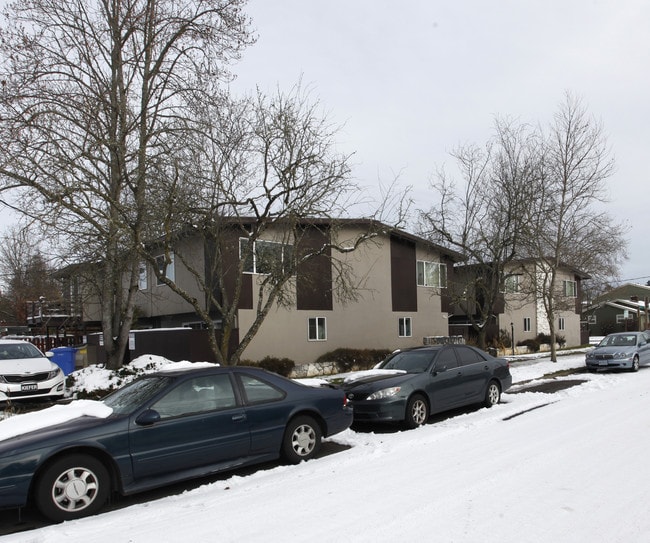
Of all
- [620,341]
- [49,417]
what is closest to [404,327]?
[620,341]

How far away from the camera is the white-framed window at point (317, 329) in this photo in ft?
73.3

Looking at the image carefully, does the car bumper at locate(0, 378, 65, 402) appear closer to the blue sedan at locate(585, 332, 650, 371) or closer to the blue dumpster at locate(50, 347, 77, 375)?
the blue dumpster at locate(50, 347, 77, 375)

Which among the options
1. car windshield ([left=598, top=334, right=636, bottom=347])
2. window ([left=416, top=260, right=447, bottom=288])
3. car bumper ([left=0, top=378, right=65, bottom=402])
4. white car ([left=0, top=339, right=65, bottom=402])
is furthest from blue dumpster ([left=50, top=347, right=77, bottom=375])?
car windshield ([left=598, top=334, right=636, bottom=347])

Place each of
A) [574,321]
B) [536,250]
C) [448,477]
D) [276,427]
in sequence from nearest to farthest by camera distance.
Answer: [448,477]
[276,427]
[536,250]
[574,321]

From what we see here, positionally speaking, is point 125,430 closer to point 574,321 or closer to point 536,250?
point 536,250

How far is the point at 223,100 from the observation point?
13.6 meters

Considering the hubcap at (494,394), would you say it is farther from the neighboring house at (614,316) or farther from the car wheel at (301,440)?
the neighboring house at (614,316)

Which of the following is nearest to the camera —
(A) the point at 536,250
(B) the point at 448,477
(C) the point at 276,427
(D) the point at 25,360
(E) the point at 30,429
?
(E) the point at 30,429

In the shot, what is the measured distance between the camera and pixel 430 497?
215 inches

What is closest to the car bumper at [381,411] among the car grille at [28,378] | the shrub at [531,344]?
the car grille at [28,378]

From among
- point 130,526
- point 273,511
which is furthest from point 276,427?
point 130,526

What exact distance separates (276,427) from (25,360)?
865 cm

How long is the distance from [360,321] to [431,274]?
5.80 metres

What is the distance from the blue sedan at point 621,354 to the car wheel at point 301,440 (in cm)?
1368
